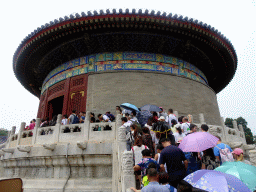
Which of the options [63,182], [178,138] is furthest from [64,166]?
[178,138]

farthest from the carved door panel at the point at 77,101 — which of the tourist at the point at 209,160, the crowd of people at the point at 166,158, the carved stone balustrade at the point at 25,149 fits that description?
the tourist at the point at 209,160

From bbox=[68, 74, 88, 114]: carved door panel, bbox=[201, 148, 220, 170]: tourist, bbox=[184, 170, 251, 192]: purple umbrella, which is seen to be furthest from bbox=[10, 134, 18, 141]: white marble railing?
bbox=[184, 170, 251, 192]: purple umbrella

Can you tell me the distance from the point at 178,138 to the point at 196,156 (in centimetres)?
100

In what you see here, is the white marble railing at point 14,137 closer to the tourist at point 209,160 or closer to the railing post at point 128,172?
the railing post at point 128,172

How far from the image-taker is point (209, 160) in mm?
3891

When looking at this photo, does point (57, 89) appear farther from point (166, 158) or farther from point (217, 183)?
point (217, 183)

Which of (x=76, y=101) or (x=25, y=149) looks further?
(x=76, y=101)

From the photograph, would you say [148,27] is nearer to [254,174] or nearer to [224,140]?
[224,140]

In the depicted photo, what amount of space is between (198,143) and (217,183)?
5.20ft

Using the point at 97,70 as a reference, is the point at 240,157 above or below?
below

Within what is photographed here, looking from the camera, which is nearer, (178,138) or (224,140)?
(178,138)

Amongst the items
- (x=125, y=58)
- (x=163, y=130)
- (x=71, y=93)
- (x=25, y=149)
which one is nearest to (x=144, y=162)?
(x=163, y=130)

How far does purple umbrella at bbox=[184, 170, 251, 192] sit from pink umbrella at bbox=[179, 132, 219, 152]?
1.36m

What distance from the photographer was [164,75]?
10.5m
